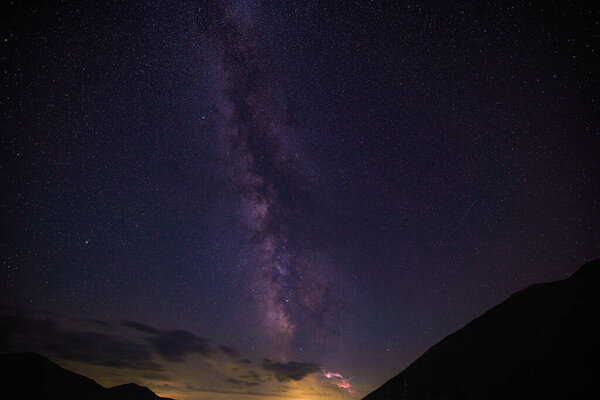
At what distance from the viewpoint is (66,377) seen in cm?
18575

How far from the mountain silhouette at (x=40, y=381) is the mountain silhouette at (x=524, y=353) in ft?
640

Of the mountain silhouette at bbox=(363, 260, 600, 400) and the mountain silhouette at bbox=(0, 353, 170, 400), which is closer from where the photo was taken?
the mountain silhouette at bbox=(363, 260, 600, 400)

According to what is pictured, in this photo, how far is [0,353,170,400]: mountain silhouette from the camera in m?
155

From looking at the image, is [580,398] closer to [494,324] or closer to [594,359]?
[594,359]

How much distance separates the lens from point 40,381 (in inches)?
6590

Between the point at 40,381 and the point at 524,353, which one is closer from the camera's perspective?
the point at 524,353

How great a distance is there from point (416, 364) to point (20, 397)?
20028cm

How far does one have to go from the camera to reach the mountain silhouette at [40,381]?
15475cm

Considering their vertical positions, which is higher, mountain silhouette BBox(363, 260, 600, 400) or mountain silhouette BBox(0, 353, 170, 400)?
mountain silhouette BBox(363, 260, 600, 400)

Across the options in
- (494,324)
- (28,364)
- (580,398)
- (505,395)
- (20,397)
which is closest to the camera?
(580,398)

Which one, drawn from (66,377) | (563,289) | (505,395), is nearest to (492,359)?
(505,395)

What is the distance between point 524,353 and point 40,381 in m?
243

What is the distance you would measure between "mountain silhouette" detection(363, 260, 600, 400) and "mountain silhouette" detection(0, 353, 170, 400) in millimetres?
195134

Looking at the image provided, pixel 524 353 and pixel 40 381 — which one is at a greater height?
pixel 524 353
